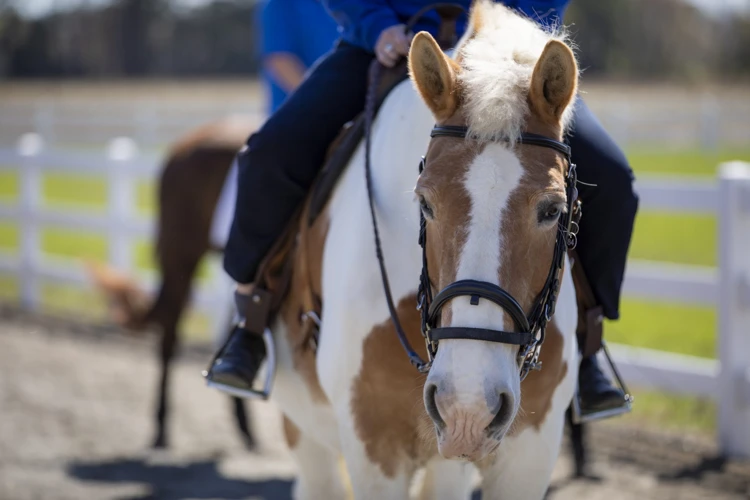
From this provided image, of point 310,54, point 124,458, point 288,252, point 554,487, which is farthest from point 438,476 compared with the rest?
point 310,54

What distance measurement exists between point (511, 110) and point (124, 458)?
3968mm

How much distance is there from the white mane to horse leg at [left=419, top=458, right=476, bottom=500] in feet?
3.76

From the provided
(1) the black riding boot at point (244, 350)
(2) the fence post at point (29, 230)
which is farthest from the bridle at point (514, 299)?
(2) the fence post at point (29, 230)

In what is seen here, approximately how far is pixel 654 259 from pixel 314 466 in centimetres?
766

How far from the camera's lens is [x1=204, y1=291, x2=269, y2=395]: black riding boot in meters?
2.97

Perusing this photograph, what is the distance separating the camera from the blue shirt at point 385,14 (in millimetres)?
2678

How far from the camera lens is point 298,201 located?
2.91m

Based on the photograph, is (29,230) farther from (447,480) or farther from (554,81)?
(554,81)

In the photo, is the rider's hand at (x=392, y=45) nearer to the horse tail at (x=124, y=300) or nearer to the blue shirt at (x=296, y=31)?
the blue shirt at (x=296, y=31)

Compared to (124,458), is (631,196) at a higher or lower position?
higher

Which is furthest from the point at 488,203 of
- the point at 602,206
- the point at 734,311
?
the point at 734,311

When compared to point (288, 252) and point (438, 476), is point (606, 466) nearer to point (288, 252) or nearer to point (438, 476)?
point (438, 476)

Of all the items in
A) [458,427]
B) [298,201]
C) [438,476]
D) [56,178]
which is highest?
[298,201]

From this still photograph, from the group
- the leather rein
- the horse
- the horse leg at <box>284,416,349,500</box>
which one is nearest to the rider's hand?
the leather rein
